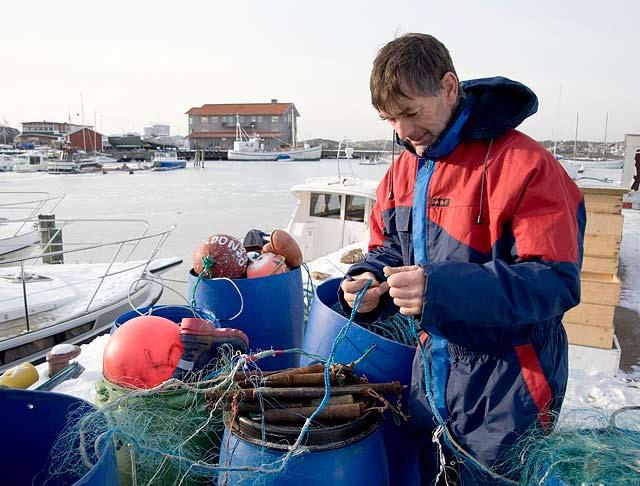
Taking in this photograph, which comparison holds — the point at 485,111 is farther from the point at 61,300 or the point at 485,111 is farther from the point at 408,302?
the point at 61,300

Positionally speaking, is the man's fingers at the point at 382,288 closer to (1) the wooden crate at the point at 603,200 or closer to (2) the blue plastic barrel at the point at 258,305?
(2) the blue plastic barrel at the point at 258,305

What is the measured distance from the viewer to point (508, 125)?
158cm

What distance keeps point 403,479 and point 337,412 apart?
2.19ft

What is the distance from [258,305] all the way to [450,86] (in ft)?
5.40

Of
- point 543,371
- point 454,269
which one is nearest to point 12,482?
point 454,269

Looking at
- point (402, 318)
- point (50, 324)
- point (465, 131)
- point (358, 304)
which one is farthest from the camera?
point (50, 324)

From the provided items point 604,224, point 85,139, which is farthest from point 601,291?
point 85,139

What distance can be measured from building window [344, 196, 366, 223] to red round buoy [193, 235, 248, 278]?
7699 millimetres

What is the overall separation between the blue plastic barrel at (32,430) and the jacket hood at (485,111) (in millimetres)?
1421

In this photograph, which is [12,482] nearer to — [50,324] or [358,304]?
[358,304]

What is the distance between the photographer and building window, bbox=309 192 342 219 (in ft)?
35.3

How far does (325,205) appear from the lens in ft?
35.6

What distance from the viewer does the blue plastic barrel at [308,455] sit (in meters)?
1.57

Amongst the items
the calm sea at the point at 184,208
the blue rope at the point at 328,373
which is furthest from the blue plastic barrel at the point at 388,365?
the calm sea at the point at 184,208
